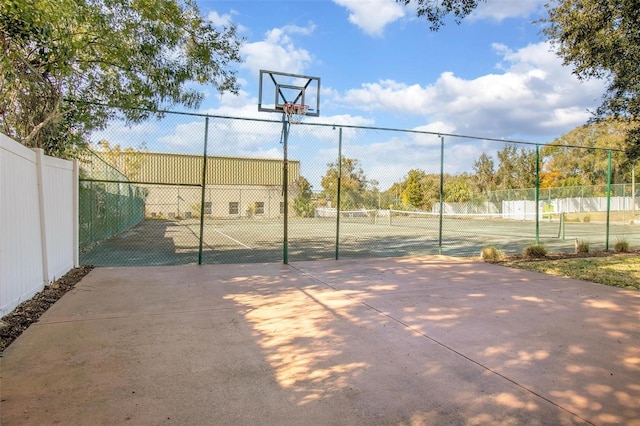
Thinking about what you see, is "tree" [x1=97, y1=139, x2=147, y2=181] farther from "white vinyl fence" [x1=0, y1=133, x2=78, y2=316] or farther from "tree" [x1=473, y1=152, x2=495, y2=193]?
"tree" [x1=473, y1=152, x2=495, y2=193]

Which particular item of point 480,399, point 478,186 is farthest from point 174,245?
point 478,186

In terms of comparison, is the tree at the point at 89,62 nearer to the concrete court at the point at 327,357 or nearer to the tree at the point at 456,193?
the concrete court at the point at 327,357

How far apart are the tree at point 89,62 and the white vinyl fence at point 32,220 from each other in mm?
867

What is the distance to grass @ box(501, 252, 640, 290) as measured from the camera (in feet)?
24.8

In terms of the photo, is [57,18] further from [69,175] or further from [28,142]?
[69,175]

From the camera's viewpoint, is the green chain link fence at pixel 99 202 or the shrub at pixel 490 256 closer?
the shrub at pixel 490 256

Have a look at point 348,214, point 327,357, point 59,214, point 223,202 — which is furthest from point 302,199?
point 223,202

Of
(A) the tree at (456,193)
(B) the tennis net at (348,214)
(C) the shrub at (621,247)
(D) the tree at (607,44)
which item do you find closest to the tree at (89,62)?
(B) the tennis net at (348,214)

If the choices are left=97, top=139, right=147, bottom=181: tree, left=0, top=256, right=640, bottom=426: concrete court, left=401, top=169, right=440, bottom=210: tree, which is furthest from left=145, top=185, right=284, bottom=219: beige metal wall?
left=401, top=169, right=440, bottom=210: tree

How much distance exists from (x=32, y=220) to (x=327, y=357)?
4.45 metres

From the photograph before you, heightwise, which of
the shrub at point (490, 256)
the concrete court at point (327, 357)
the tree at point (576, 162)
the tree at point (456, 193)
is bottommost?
the concrete court at point (327, 357)

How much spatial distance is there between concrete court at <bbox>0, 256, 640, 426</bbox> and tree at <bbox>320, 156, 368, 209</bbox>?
15.0ft

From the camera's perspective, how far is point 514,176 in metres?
44.6

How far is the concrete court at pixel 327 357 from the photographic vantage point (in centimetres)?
276
